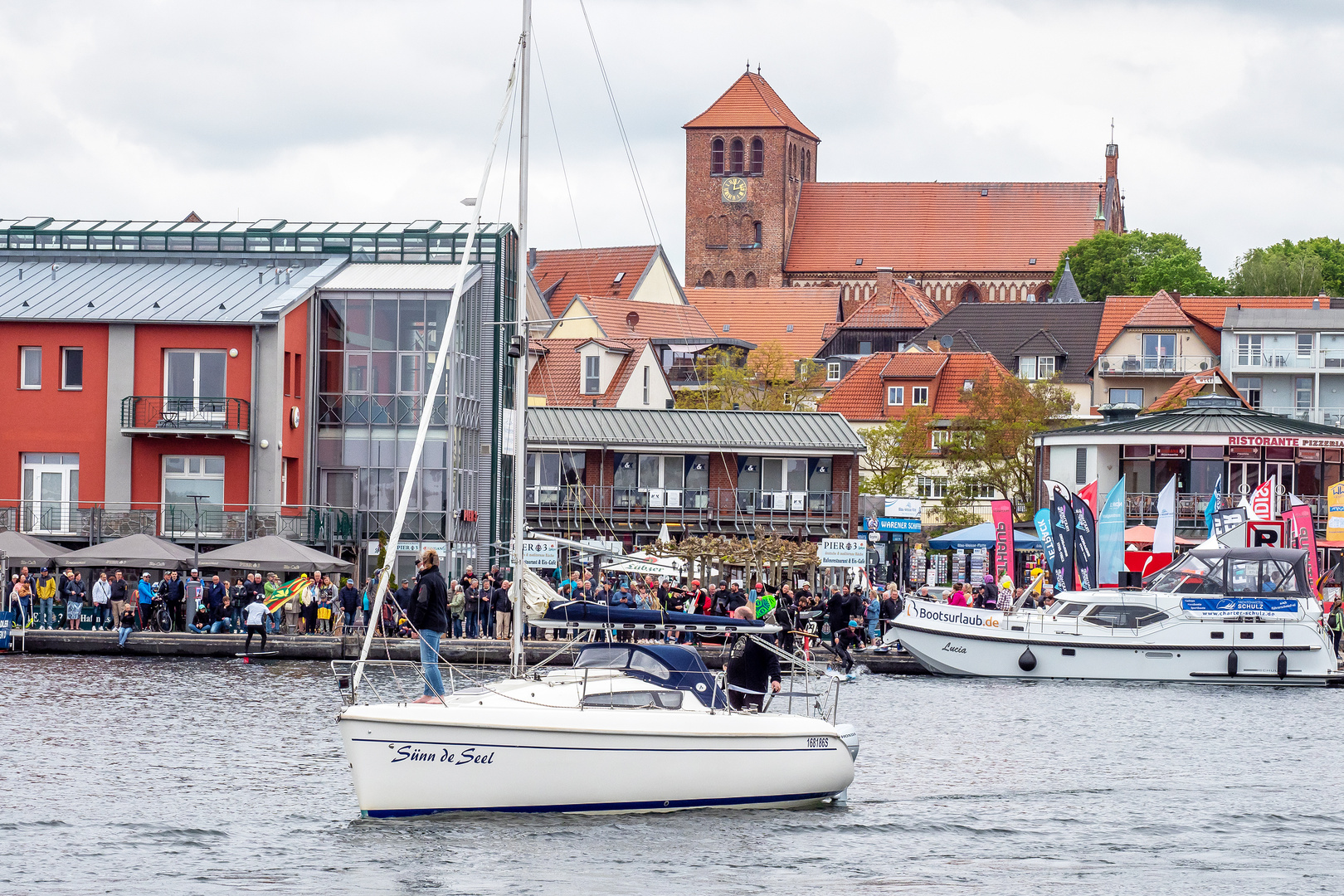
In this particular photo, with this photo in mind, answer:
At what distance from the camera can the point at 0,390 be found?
5228cm

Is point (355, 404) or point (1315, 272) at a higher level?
point (1315, 272)

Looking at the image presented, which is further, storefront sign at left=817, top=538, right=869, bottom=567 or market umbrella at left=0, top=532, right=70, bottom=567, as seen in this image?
storefront sign at left=817, top=538, right=869, bottom=567

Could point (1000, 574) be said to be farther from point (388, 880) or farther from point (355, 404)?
point (388, 880)

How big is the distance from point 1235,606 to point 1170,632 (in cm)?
151

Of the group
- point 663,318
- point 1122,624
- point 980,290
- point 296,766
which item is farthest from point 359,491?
point 980,290

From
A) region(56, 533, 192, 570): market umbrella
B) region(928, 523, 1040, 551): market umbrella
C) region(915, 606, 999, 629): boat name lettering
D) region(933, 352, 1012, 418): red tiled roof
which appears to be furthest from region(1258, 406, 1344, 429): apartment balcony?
region(56, 533, 192, 570): market umbrella

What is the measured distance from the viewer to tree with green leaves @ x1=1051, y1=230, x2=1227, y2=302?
120 metres

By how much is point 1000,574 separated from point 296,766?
28825mm

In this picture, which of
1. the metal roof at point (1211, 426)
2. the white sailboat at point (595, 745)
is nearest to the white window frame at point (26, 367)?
the white sailboat at point (595, 745)

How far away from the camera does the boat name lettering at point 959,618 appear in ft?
134

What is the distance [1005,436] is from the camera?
82.3 meters

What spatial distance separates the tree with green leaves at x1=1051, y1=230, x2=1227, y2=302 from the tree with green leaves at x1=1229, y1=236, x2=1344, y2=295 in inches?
110

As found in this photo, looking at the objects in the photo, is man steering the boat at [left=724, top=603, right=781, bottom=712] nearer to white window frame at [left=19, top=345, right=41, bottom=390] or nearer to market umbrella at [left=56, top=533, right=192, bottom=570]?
market umbrella at [left=56, top=533, right=192, bottom=570]

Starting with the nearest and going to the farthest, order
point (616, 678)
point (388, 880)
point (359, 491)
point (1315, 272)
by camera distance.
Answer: point (388, 880), point (616, 678), point (359, 491), point (1315, 272)
